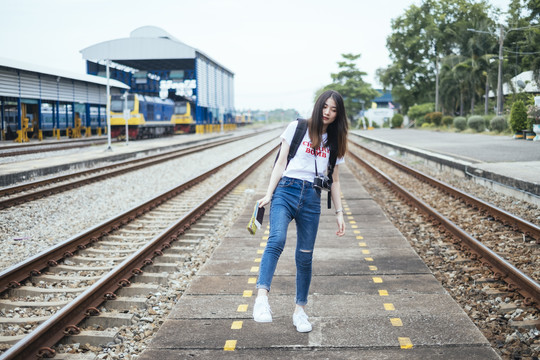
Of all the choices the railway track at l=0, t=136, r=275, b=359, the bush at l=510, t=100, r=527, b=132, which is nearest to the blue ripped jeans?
the railway track at l=0, t=136, r=275, b=359

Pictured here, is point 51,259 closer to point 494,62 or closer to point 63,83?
point 63,83

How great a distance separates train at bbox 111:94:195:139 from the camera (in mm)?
33688

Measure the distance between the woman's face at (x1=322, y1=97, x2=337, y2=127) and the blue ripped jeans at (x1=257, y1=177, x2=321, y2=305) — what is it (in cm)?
49

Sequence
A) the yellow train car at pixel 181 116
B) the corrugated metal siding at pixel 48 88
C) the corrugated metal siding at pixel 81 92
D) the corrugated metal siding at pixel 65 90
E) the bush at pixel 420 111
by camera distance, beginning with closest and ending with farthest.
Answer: the corrugated metal siding at pixel 48 88
the corrugated metal siding at pixel 65 90
the corrugated metal siding at pixel 81 92
the yellow train car at pixel 181 116
the bush at pixel 420 111

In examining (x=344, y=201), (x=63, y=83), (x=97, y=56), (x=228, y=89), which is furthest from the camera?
(x=228, y=89)

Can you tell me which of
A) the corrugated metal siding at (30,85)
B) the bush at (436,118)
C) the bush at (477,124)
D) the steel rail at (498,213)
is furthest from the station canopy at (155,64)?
the steel rail at (498,213)

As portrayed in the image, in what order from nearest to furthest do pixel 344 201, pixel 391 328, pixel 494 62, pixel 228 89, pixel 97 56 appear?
pixel 391 328 < pixel 344 201 < pixel 494 62 < pixel 97 56 < pixel 228 89

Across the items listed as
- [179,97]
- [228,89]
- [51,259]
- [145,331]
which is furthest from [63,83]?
[228,89]

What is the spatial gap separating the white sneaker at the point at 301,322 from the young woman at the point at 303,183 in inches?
9.8

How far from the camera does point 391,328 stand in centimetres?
414

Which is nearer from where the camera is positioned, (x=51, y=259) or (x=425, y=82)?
(x=51, y=259)

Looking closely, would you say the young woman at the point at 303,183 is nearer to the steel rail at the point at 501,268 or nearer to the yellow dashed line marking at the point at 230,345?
the yellow dashed line marking at the point at 230,345

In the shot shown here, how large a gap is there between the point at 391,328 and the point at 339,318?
451 millimetres

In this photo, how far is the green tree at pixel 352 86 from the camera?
73250 mm
